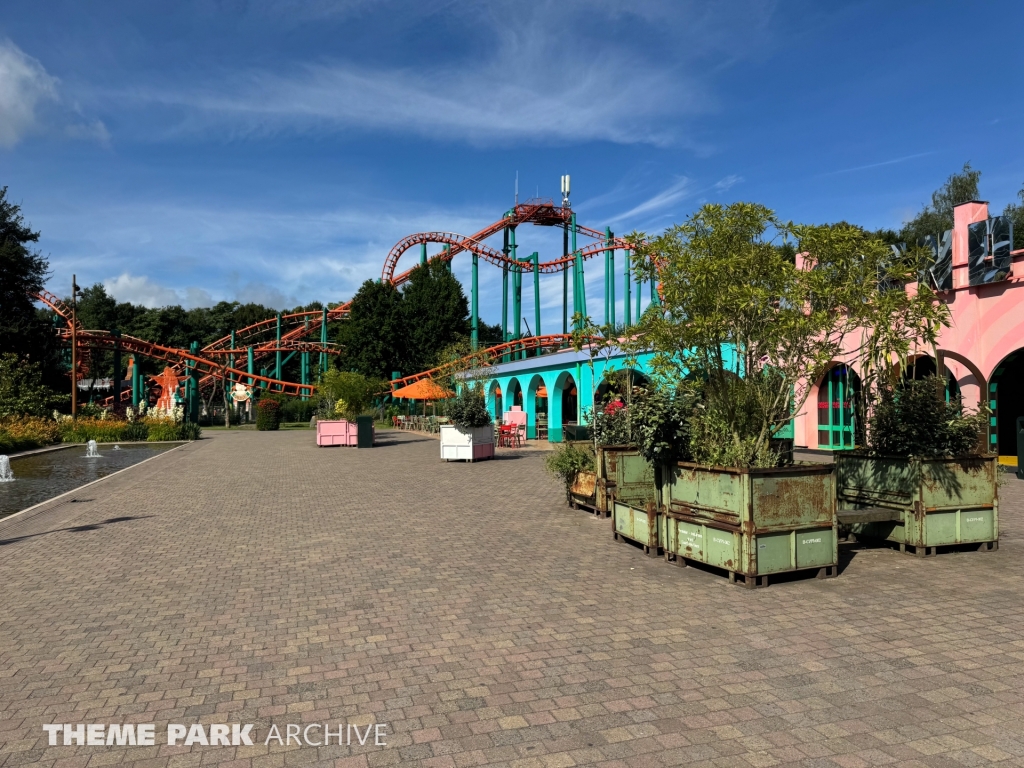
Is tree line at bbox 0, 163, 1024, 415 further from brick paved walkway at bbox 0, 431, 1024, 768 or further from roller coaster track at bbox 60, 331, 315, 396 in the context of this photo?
brick paved walkway at bbox 0, 431, 1024, 768

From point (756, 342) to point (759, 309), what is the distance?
0.72 metres

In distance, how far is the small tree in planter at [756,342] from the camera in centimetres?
616

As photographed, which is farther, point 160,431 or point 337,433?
point 160,431

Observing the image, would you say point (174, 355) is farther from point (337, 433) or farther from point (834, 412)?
point (834, 412)

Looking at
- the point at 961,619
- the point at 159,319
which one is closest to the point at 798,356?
the point at 961,619

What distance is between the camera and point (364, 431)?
24.8m

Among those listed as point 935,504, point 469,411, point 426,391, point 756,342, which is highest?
point 426,391

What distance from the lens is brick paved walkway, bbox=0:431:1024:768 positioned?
340 cm

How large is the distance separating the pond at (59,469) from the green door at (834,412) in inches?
729

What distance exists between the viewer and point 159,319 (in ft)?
248

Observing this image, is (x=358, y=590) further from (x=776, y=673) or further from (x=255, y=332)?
(x=255, y=332)

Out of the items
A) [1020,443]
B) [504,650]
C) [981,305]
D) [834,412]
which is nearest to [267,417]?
[834,412]

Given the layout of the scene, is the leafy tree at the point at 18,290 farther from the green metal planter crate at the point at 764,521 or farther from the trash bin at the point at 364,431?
the green metal planter crate at the point at 764,521

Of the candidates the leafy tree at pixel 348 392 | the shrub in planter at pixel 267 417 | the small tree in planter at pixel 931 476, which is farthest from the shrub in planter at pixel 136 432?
the small tree in planter at pixel 931 476
